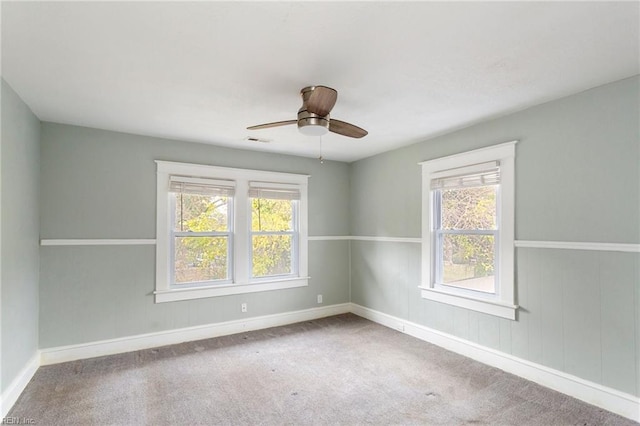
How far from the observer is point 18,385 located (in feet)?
9.07

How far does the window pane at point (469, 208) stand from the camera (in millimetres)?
3514

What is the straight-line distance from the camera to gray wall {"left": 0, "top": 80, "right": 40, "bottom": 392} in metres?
2.54

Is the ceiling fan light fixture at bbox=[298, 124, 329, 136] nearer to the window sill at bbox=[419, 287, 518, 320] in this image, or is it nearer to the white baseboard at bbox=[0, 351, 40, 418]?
A: the window sill at bbox=[419, 287, 518, 320]


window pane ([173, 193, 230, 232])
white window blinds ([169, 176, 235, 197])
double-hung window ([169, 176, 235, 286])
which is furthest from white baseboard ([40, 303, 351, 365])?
white window blinds ([169, 176, 235, 197])

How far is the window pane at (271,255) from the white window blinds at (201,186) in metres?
0.77

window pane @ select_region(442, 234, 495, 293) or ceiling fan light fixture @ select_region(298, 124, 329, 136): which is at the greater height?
ceiling fan light fixture @ select_region(298, 124, 329, 136)

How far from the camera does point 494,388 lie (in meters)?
2.92

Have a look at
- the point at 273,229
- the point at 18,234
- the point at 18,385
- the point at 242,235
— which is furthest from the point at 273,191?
the point at 18,385

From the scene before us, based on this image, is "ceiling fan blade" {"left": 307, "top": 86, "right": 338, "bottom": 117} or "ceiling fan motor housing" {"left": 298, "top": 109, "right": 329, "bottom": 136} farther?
"ceiling fan motor housing" {"left": 298, "top": 109, "right": 329, "bottom": 136}

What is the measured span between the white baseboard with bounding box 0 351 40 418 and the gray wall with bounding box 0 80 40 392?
0.15 feet

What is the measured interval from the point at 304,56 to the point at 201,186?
2636 millimetres

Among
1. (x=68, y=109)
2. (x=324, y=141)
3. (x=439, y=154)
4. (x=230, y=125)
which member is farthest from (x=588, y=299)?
(x=68, y=109)

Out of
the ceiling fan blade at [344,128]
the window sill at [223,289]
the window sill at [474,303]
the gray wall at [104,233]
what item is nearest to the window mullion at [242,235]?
the window sill at [223,289]

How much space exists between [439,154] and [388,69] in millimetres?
1958
